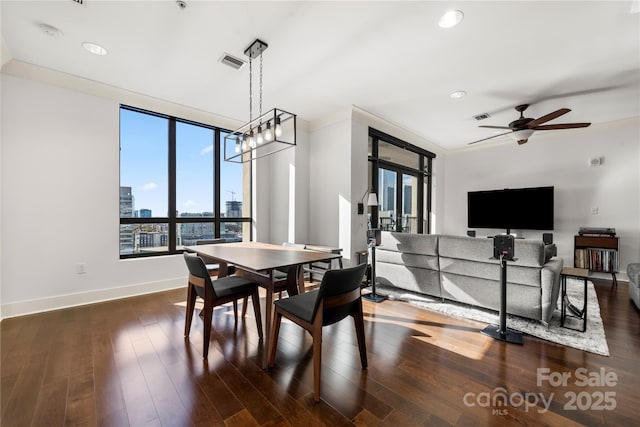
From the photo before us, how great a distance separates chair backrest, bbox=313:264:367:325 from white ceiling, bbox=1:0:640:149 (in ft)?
6.99

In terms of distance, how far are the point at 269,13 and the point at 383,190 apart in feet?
12.5

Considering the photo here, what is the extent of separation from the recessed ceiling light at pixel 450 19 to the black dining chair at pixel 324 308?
7.28 ft

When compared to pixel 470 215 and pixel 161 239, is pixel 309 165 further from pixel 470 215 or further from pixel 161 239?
pixel 470 215

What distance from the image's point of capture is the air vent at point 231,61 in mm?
2836

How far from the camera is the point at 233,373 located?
1.92m

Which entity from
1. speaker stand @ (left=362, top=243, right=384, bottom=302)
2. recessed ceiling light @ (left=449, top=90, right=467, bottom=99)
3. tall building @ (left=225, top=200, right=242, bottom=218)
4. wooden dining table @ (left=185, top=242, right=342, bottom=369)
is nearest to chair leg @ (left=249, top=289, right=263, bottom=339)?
wooden dining table @ (left=185, top=242, right=342, bottom=369)

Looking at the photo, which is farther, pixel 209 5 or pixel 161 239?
pixel 161 239

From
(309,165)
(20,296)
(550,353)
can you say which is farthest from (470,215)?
A: (20,296)

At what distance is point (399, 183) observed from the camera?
5785 mm

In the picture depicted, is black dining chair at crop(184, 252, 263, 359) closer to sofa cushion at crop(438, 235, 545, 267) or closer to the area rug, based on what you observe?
the area rug

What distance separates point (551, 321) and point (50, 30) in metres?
5.61

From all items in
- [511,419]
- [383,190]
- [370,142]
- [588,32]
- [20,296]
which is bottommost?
[511,419]

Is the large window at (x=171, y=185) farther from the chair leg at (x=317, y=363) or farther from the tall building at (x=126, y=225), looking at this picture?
the chair leg at (x=317, y=363)

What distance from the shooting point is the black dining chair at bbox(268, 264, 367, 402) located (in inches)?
65.3
